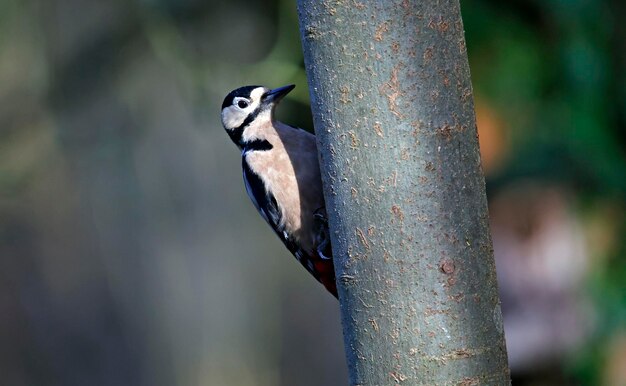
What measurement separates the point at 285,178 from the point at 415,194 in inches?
41.7

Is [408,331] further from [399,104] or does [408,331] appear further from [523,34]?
[523,34]

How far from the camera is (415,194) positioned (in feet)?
3.86

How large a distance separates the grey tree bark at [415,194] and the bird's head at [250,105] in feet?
3.93

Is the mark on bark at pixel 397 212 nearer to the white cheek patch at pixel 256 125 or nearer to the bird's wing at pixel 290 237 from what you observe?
the bird's wing at pixel 290 237

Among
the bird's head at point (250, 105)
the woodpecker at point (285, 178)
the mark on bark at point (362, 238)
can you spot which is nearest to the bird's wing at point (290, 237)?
the woodpecker at point (285, 178)

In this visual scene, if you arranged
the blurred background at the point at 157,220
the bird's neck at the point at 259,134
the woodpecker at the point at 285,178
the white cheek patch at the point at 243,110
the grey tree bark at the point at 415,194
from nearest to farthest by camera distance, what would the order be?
1. the grey tree bark at the point at 415,194
2. the woodpecker at the point at 285,178
3. the bird's neck at the point at 259,134
4. the white cheek patch at the point at 243,110
5. the blurred background at the point at 157,220

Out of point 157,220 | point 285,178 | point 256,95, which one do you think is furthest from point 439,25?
point 157,220

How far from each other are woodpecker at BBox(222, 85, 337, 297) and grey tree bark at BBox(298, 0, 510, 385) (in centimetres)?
91

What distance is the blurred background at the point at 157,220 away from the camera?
344 centimetres

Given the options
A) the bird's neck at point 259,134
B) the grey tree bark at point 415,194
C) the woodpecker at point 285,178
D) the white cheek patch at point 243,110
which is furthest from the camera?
the white cheek patch at point 243,110

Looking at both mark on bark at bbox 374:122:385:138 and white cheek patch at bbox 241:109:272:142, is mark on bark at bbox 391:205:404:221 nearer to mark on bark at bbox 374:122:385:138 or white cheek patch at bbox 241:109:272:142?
mark on bark at bbox 374:122:385:138

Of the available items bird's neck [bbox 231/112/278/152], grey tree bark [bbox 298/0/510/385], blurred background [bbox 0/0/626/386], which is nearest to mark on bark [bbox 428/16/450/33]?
grey tree bark [bbox 298/0/510/385]

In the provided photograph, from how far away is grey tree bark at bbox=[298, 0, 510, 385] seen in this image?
3.85ft

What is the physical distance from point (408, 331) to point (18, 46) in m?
3.28
